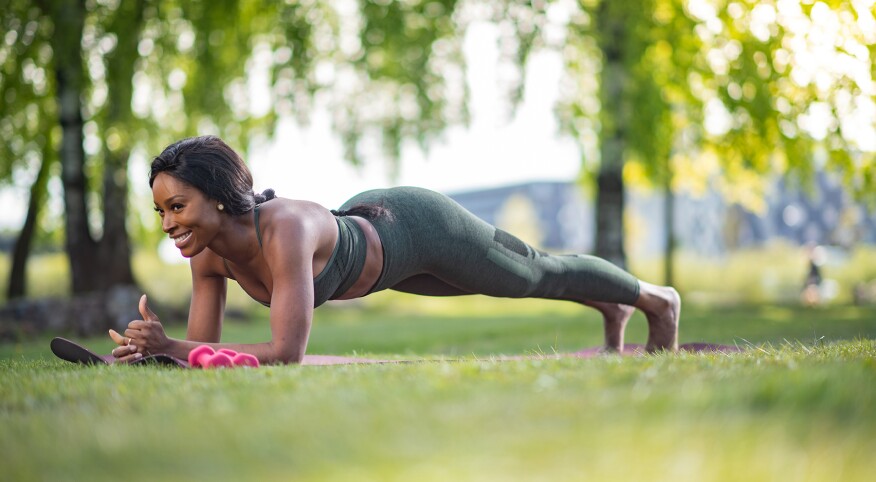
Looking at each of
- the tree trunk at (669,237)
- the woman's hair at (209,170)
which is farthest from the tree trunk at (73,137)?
the tree trunk at (669,237)

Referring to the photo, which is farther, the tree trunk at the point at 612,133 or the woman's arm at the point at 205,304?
the tree trunk at the point at 612,133

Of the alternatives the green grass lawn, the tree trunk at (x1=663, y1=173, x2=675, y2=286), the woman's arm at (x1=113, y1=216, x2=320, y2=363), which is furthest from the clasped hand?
the tree trunk at (x1=663, y1=173, x2=675, y2=286)

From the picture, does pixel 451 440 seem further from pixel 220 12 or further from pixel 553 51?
pixel 220 12

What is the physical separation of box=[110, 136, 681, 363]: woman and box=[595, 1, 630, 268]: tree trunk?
5.50 meters

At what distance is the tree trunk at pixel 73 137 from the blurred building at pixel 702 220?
78.2 feet

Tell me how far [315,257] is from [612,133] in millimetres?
7071

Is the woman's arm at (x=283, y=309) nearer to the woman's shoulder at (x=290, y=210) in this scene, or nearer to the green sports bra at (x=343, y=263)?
the woman's shoulder at (x=290, y=210)

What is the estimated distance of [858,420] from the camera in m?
1.76

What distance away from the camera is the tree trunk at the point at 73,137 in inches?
360

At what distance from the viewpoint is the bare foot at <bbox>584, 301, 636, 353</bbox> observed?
15.4 feet

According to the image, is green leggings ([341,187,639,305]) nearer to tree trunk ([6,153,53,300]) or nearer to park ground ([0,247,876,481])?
park ground ([0,247,876,481])

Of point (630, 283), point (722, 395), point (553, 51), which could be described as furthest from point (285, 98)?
point (722, 395)

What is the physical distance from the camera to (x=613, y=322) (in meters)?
4.74

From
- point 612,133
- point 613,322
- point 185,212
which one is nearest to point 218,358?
point 185,212
